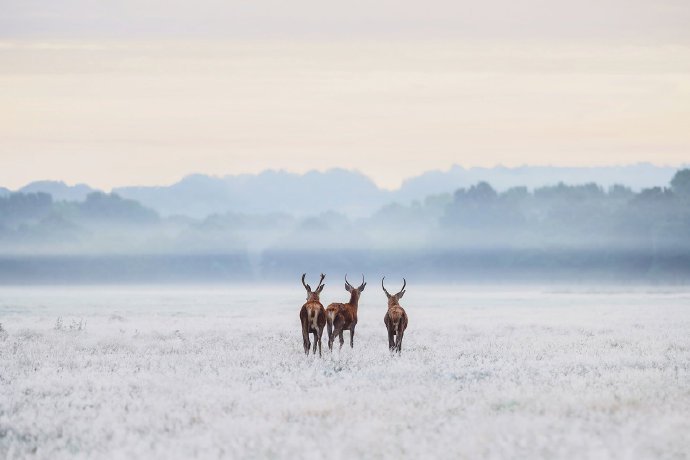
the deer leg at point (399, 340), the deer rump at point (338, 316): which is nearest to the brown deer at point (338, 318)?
the deer rump at point (338, 316)

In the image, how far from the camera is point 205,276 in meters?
199

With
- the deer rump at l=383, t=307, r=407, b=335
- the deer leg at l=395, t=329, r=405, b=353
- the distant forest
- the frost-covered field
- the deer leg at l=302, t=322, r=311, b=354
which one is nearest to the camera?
the frost-covered field

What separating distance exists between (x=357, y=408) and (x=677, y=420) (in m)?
4.97

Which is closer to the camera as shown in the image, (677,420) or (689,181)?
(677,420)

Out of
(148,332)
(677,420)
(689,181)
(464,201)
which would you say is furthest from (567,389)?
(464,201)

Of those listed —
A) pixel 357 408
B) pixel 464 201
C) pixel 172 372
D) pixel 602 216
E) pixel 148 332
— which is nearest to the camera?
pixel 357 408

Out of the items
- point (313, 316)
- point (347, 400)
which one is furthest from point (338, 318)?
point (347, 400)

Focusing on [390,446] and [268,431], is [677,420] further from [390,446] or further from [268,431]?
Result: [268,431]

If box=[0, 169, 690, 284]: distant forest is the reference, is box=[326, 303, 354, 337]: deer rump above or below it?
below

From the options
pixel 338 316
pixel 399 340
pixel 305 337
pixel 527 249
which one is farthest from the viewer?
pixel 527 249

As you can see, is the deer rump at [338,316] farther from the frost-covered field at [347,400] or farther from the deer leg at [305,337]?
the frost-covered field at [347,400]

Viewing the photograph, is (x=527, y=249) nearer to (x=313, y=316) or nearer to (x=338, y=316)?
(x=338, y=316)

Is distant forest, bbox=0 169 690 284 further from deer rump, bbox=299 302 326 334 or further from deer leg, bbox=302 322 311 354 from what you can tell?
deer rump, bbox=299 302 326 334

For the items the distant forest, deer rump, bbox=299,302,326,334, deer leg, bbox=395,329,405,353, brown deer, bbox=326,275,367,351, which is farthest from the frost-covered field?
the distant forest
